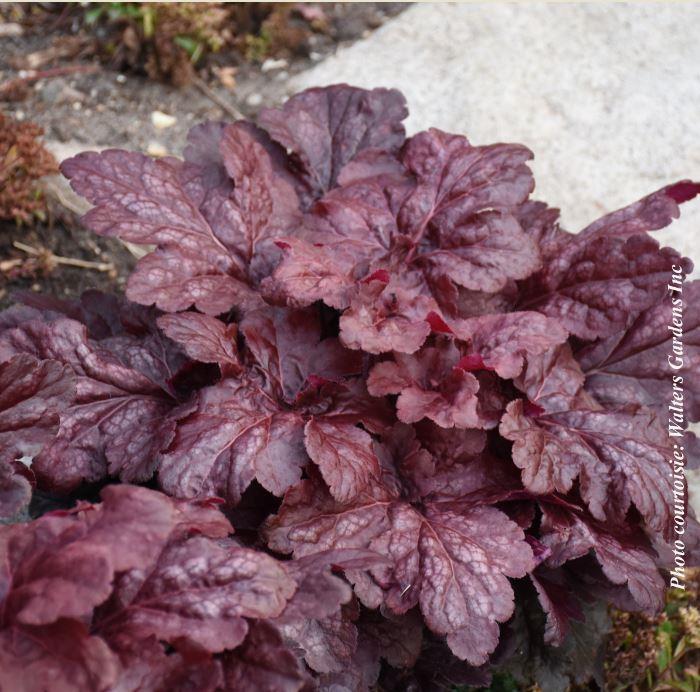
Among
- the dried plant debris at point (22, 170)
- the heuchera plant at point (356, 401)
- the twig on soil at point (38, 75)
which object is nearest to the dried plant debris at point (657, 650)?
the heuchera plant at point (356, 401)

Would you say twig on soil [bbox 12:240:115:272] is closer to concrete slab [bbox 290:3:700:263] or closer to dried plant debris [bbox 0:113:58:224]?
dried plant debris [bbox 0:113:58:224]

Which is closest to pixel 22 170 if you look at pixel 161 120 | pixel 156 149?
pixel 156 149

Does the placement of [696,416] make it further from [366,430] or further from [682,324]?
[366,430]

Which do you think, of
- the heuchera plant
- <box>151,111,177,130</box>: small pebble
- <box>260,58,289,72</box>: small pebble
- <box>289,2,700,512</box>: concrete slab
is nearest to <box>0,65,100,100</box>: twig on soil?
<box>151,111,177,130</box>: small pebble

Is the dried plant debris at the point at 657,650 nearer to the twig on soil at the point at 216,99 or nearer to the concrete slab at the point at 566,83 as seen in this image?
the concrete slab at the point at 566,83

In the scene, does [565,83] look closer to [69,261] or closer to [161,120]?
[161,120]

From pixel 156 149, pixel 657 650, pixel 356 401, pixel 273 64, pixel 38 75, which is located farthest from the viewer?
pixel 273 64

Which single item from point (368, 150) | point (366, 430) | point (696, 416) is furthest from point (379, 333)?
point (696, 416)
